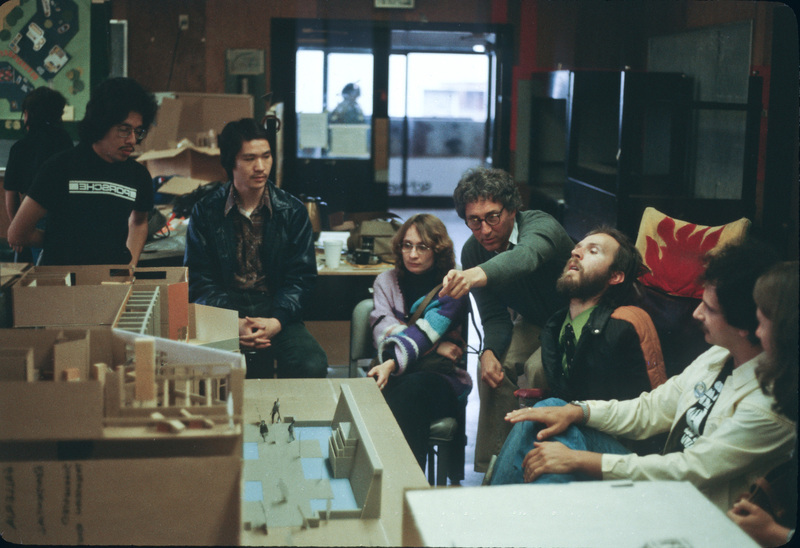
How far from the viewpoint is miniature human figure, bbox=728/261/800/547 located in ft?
Result: 4.84

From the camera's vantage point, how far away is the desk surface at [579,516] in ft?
4.16

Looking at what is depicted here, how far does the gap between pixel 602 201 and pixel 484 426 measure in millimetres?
2033

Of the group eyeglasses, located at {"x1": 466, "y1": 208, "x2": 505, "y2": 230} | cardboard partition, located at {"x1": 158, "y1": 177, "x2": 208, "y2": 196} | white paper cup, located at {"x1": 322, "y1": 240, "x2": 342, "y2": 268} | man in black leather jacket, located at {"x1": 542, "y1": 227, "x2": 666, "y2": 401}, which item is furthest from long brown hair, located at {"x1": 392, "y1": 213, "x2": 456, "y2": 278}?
cardboard partition, located at {"x1": 158, "y1": 177, "x2": 208, "y2": 196}

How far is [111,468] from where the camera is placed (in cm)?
121

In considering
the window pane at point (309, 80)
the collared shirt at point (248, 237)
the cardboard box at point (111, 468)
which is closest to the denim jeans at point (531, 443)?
the cardboard box at point (111, 468)

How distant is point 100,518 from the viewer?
1230mm

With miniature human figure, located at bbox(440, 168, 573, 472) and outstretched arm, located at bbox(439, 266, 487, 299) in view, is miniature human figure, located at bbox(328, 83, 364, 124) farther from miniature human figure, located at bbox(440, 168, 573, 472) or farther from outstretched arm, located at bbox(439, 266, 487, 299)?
outstretched arm, located at bbox(439, 266, 487, 299)

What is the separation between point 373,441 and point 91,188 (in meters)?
1.48

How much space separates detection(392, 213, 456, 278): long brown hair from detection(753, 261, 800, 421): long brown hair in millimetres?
1331

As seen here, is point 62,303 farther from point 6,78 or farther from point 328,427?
point 6,78

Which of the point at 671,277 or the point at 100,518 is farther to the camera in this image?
the point at 671,277

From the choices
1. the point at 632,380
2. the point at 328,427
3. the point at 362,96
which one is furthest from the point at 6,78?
the point at 632,380

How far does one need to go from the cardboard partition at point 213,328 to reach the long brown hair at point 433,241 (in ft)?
2.70

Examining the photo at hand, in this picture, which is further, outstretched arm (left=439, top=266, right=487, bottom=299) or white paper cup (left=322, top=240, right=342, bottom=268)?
white paper cup (left=322, top=240, right=342, bottom=268)
